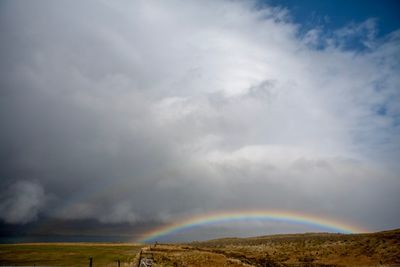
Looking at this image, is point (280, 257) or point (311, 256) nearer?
point (311, 256)

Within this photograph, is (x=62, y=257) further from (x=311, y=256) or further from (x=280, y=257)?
(x=311, y=256)

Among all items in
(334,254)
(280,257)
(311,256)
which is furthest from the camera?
(280,257)

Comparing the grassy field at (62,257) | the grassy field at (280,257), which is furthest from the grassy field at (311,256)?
the grassy field at (62,257)

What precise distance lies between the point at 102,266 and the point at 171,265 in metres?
10.5

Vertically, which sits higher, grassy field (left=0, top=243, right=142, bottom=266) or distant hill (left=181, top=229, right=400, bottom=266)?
grassy field (left=0, top=243, right=142, bottom=266)

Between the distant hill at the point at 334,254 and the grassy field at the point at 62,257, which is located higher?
the grassy field at the point at 62,257

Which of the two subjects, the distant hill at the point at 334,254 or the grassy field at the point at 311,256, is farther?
the distant hill at the point at 334,254

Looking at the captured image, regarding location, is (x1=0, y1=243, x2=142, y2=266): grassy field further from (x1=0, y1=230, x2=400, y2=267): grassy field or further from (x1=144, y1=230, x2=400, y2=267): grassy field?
(x1=144, y1=230, x2=400, y2=267): grassy field

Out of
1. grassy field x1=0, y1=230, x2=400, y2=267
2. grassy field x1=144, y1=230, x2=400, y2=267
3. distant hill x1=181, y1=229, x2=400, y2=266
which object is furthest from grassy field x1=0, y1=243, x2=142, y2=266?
distant hill x1=181, y1=229, x2=400, y2=266

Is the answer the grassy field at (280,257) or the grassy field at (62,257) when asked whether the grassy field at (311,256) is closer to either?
the grassy field at (280,257)

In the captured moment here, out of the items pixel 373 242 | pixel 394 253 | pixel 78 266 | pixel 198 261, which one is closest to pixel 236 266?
pixel 198 261

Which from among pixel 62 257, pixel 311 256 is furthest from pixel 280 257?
pixel 62 257

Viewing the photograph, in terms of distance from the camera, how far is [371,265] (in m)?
58.0

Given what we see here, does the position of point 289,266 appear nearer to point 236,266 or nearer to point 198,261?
point 236,266
